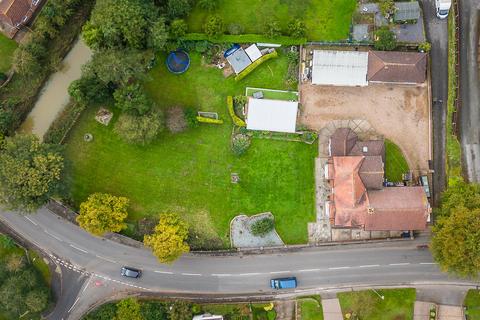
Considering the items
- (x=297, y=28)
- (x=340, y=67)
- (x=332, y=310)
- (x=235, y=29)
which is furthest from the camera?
(x=332, y=310)

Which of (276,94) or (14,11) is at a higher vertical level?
(14,11)

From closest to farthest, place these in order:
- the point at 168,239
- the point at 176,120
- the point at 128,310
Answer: the point at 168,239
the point at 128,310
the point at 176,120

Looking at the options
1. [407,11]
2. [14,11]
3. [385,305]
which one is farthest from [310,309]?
[14,11]

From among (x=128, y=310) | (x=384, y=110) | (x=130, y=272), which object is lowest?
(x=128, y=310)

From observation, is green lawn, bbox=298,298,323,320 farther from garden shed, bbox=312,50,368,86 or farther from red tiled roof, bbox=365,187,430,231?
garden shed, bbox=312,50,368,86

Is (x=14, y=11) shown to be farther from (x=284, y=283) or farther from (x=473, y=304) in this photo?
(x=473, y=304)

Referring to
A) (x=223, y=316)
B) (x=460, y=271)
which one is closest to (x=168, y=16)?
(x=223, y=316)
